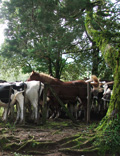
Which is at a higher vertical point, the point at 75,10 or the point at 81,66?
the point at 75,10

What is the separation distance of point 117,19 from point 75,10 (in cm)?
408

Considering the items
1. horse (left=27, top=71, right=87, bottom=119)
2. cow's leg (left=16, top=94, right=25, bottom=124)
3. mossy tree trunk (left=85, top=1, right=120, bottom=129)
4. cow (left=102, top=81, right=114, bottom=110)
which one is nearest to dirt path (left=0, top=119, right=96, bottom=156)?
mossy tree trunk (left=85, top=1, right=120, bottom=129)

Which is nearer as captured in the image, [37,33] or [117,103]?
[117,103]

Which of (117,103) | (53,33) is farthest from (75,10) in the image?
(117,103)

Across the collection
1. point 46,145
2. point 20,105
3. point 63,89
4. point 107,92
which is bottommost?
point 46,145

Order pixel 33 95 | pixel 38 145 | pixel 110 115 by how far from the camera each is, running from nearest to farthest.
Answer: pixel 38 145 < pixel 110 115 < pixel 33 95

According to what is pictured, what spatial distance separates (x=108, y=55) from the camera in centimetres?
780

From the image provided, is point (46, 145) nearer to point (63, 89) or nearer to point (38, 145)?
point (38, 145)

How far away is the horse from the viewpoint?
418 inches

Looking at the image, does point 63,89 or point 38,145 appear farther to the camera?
point 63,89

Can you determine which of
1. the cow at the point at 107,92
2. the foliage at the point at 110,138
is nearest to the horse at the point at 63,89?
the cow at the point at 107,92

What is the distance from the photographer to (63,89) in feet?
35.5

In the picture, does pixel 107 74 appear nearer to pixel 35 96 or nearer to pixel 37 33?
pixel 37 33

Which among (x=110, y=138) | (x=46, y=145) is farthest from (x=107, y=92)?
(x=46, y=145)
